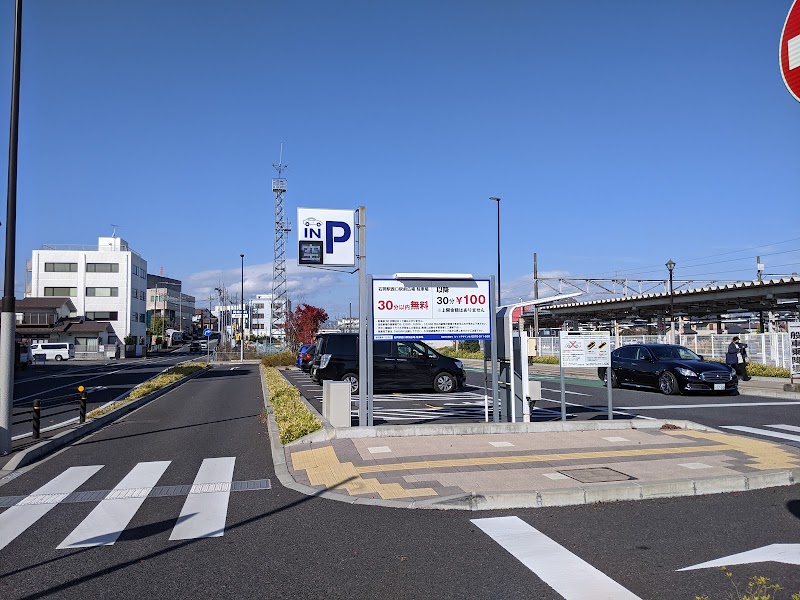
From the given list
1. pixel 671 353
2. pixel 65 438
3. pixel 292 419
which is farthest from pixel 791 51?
pixel 671 353

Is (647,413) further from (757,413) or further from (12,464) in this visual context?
(12,464)

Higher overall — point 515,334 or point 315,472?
point 515,334

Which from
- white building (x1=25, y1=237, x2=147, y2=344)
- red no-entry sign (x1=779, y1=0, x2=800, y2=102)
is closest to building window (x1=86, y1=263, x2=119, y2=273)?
white building (x1=25, y1=237, x2=147, y2=344)

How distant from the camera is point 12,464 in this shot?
955 cm

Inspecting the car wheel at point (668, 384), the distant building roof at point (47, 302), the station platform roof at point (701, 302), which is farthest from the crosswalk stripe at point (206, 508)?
the distant building roof at point (47, 302)

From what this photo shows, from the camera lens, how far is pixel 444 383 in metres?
20.0

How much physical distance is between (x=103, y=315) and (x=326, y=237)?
2829 inches

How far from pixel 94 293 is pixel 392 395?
216 ft

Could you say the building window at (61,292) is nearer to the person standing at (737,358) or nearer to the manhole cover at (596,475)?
the person standing at (737,358)

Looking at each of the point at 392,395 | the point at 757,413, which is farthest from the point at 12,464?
the point at 757,413

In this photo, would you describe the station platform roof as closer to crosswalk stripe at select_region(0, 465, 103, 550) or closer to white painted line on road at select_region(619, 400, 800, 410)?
white painted line on road at select_region(619, 400, 800, 410)

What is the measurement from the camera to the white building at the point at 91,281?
74875 mm

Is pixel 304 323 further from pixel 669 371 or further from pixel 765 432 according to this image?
pixel 765 432

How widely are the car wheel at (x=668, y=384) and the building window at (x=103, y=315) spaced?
228 feet
